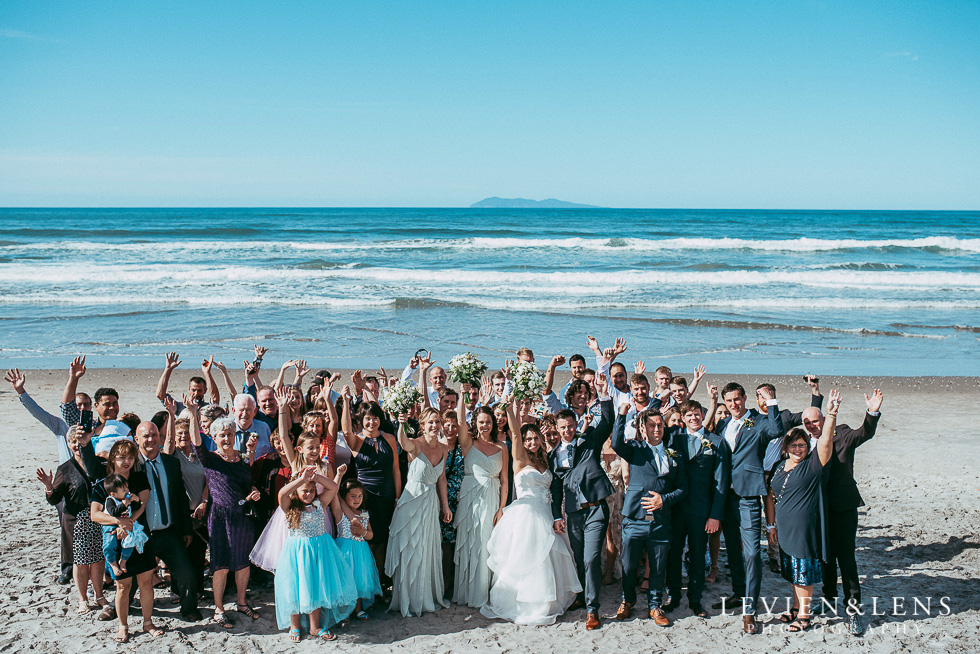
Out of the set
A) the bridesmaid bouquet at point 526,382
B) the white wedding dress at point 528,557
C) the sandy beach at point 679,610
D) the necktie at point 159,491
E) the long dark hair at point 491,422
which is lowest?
the sandy beach at point 679,610

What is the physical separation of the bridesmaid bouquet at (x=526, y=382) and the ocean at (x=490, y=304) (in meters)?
8.54

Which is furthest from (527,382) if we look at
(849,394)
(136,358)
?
(136,358)

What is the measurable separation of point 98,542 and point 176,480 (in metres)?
0.95

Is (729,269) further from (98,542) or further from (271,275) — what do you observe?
(98,542)

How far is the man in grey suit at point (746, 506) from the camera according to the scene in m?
6.02

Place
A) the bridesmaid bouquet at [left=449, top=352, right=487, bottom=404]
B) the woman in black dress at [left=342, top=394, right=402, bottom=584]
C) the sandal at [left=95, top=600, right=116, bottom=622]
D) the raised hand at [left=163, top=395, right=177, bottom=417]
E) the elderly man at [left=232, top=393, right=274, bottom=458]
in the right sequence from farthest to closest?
the bridesmaid bouquet at [left=449, top=352, right=487, bottom=404] < the raised hand at [left=163, top=395, right=177, bottom=417] < the elderly man at [left=232, top=393, right=274, bottom=458] < the woman in black dress at [left=342, top=394, right=402, bottom=584] < the sandal at [left=95, top=600, right=116, bottom=622]

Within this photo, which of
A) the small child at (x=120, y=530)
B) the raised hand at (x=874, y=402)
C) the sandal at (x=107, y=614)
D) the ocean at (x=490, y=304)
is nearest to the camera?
the small child at (x=120, y=530)

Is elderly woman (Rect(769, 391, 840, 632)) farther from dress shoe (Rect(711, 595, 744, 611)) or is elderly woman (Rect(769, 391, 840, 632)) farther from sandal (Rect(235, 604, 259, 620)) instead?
sandal (Rect(235, 604, 259, 620))

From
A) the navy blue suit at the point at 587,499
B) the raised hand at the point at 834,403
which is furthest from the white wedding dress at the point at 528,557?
the raised hand at the point at 834,403

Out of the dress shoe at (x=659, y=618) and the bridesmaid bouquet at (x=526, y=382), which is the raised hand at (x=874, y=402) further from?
the bridesmaid bouquet at (x=526, y=382)

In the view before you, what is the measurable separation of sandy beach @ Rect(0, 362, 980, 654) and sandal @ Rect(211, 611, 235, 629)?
74mm

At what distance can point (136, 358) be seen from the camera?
1634 cm

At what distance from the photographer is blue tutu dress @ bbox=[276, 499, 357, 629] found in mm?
5602

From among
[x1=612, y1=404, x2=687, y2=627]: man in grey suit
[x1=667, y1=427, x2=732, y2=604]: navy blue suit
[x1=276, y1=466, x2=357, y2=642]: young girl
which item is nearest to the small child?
[x1=276, y1=466, x2=357, y2=642]: young girl
